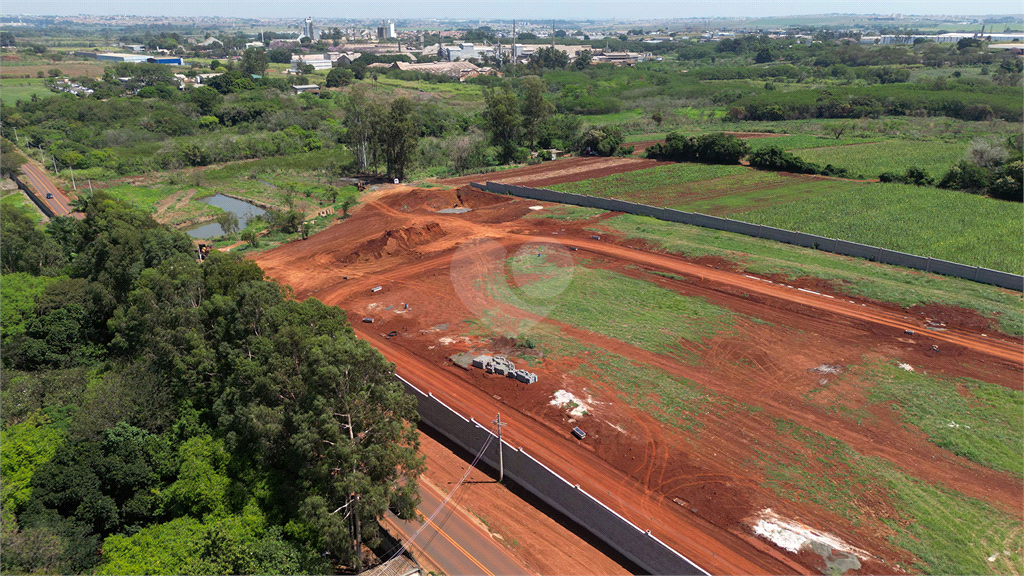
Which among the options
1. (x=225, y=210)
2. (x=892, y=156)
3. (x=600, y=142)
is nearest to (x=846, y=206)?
(x=892, y=156)

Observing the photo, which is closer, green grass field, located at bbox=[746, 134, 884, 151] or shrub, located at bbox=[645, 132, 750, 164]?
shrub, located at bbox=[645, 132, 750, 164]

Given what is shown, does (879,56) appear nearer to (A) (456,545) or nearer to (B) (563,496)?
(B) (563,496)

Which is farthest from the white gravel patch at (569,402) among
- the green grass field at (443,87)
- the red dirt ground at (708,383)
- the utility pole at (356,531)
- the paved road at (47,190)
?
the green grass field at (443,87)

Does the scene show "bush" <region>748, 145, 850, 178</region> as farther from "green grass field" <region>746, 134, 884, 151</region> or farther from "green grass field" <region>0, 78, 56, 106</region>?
"green grass field" <region>0, 78, 56, 106</region>

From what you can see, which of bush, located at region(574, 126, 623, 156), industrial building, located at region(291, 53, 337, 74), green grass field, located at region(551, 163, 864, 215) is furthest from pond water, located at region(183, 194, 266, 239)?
industrial building, located at region(291, 53, 337, 74)

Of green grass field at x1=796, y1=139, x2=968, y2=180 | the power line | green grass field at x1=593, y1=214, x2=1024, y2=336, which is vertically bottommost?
the power line

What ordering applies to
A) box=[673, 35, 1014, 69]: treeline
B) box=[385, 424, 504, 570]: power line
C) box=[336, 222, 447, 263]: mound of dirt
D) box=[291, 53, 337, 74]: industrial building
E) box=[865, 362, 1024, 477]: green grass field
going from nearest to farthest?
box=[385, 424, 504, 570]: power line < box=[865, 362, 1024, 477]: green grass field < box=[336, 222, 447, 263]: mound of dirt < box=[673, 35, 1014, 69]: treeline < box=[291, 53, 337, 74]: industrial building
